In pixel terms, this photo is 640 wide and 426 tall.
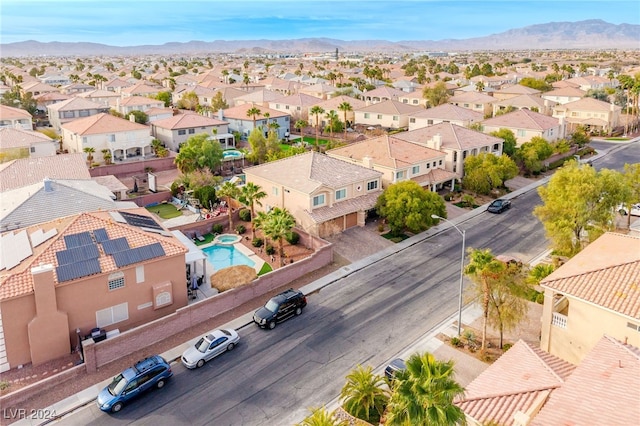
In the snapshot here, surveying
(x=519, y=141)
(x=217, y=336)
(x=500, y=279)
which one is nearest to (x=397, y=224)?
(x=500, y=279)

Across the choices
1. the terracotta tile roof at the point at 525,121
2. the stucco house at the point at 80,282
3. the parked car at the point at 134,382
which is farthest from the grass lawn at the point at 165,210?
the terracotta tile roof at the point at 525,121

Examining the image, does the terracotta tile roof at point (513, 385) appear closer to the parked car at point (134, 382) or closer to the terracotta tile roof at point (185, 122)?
the parked car at point (134, 382)

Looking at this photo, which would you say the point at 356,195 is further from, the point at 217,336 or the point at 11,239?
the point at 11,239

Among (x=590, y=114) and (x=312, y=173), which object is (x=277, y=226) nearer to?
(x=312, y=173)

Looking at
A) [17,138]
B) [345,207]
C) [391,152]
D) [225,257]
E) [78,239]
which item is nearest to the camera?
[78,239]

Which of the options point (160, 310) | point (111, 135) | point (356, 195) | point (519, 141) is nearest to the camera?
point (160, 310)

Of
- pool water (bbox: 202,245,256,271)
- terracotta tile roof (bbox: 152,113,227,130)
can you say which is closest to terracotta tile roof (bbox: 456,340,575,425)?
pool water (bbox: 202,245,256,271)

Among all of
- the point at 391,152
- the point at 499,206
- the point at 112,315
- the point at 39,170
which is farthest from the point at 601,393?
the point at 39,170
